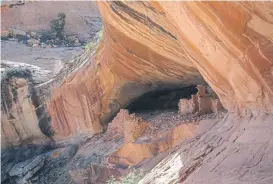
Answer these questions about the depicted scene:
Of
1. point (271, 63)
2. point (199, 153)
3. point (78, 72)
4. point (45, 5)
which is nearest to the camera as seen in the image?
point (271, 63)

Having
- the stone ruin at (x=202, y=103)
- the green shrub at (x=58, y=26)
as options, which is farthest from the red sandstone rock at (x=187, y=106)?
the green shrub at (x=58, y=26)

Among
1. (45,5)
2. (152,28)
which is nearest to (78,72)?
(152,28)

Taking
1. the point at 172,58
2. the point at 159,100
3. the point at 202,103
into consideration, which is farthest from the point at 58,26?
the point at 202,103

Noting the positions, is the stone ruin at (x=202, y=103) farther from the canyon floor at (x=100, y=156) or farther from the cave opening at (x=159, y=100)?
the cave opening at (x=159, y=100)

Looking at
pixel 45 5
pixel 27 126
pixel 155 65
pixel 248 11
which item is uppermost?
pixel 45 5

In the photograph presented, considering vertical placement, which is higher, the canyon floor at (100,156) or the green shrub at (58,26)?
the green shrub at (58,26)

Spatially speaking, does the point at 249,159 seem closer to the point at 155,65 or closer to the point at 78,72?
the point at 155,65
